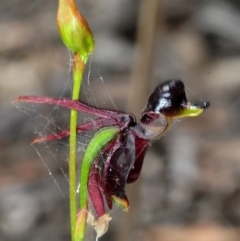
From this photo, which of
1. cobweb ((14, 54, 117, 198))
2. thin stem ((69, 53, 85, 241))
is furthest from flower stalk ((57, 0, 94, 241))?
cobweb ((14, 54, 117, 198))

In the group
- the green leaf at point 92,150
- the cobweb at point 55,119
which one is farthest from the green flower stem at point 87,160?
the cobweb at point 55,119

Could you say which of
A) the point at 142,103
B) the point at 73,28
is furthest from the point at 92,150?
the point at 142,103

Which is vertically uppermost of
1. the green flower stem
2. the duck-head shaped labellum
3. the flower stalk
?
the flower stalk

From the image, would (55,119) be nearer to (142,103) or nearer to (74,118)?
(142,103)

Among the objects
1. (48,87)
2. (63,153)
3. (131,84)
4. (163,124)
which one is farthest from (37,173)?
(163,124)

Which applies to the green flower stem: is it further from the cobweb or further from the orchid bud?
the cobweb

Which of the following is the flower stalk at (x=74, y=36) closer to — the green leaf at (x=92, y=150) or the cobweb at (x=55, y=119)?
the green leaf at (x=92, y=150)

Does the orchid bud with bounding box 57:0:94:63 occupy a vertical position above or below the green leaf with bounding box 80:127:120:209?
above

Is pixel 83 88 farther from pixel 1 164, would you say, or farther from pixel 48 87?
pixel 1 164
